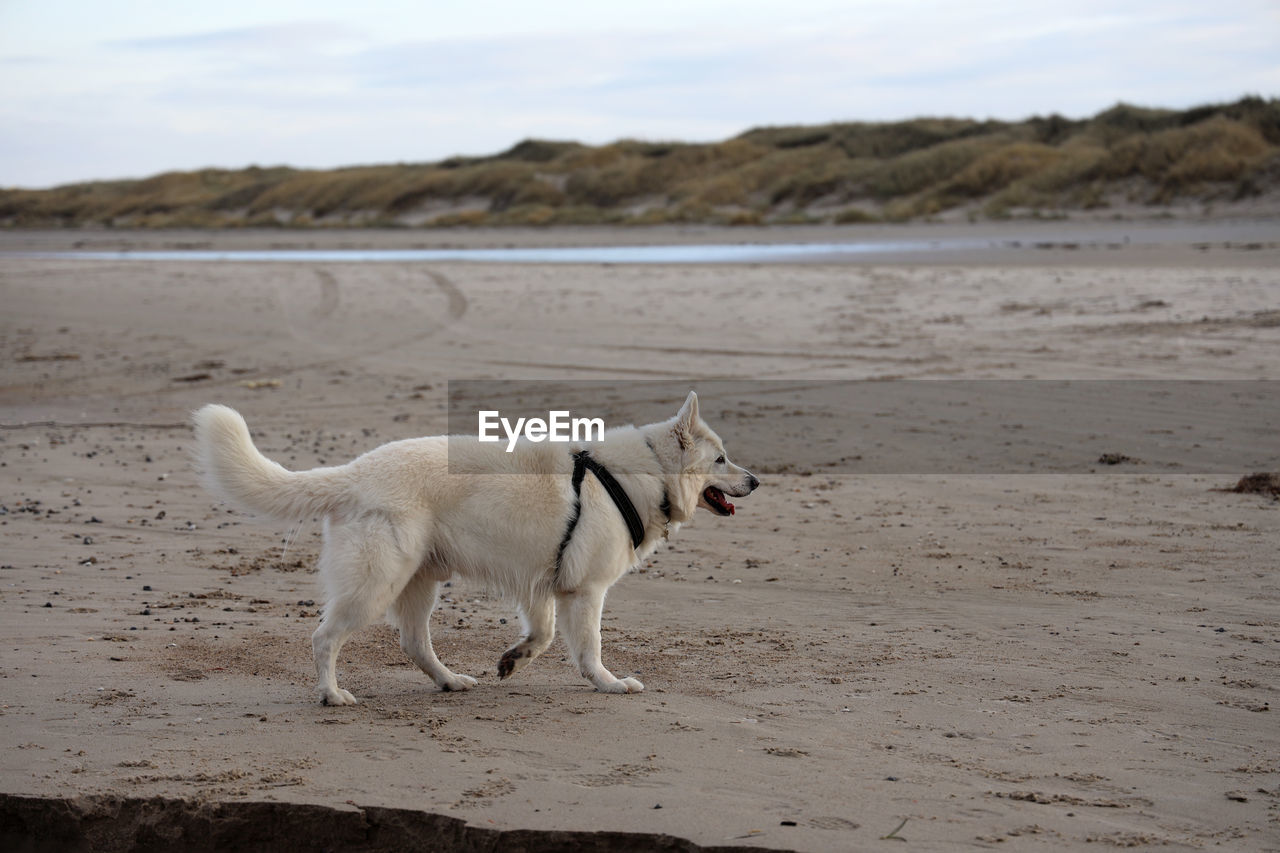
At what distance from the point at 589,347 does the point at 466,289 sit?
22.1ft

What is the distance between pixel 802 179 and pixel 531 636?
39587 mm

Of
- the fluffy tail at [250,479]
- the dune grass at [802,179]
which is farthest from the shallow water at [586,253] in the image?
the fluffy tail at [250,479]

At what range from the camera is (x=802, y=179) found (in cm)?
4328

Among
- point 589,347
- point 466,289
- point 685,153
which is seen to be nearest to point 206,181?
point 685,153

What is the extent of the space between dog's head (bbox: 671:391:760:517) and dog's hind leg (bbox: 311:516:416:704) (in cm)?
148

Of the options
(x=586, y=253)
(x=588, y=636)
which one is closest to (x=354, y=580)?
(x=588, y=636)

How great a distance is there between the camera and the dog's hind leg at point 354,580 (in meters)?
5.04

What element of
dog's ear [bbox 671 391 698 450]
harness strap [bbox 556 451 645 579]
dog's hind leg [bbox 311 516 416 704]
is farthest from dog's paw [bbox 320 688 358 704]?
dog's ear [bbox 671 391 698 450]

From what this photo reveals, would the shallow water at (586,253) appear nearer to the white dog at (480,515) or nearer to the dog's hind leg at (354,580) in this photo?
the white dog at (480,515)

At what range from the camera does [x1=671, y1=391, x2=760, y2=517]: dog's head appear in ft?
19.3

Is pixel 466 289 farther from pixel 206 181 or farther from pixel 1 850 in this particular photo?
pixel 206 181

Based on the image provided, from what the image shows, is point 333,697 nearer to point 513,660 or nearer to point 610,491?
point 513,660

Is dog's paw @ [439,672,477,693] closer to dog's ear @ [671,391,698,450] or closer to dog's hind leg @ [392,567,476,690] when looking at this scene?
dog's hind leg @ [392,567,476,690]

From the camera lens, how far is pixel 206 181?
80.4 m
